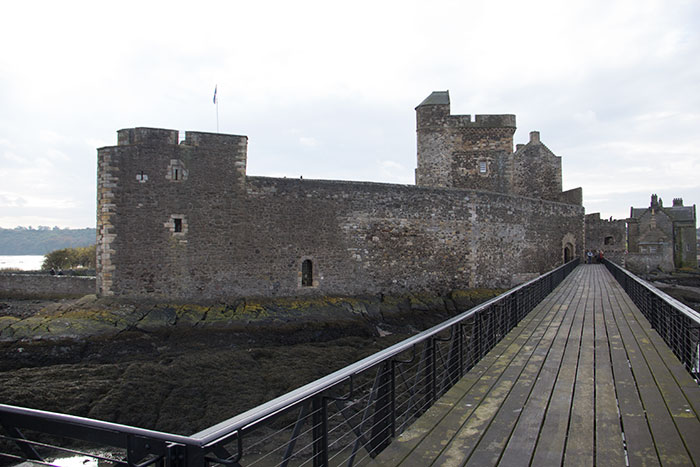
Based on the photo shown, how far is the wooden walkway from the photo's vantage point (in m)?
3.16

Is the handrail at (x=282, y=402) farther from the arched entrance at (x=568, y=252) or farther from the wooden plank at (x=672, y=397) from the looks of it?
the arched entrance at (x=568, y=252)

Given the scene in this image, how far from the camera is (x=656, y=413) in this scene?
3.87 metres

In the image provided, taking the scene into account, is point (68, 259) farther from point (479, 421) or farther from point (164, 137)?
point (479, 421)

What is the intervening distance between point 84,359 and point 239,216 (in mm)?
6251

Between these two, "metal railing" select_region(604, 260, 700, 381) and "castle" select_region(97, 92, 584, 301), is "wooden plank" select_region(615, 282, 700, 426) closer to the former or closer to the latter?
"metal railing" select_region(604, 260, 700, 381)

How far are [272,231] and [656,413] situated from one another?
43.6 feet

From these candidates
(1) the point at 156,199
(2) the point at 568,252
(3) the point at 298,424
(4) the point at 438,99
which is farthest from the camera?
(2) the point at 568,252

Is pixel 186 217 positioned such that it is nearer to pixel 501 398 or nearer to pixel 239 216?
pixel 239 216

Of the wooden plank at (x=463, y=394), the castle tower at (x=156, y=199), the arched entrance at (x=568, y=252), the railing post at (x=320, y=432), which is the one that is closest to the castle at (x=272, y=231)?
the castle tower at (x=156, y=199)

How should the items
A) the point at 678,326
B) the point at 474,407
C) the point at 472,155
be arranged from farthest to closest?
the point at 472,155, the point at 678,326, the point at 474,407

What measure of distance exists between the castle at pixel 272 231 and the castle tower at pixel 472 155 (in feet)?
12.6

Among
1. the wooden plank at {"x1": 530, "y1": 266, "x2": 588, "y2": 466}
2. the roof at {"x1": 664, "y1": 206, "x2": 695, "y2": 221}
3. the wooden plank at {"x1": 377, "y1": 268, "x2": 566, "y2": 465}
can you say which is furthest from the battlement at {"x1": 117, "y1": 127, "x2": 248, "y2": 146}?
the roof at {"x1": 664, "y1": 206, "x2": 695, "y2": 221}

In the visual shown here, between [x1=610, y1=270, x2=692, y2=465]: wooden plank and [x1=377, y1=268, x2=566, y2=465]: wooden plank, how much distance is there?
1.38m

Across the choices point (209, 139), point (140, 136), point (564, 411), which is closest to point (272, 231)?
point (209, 139)
